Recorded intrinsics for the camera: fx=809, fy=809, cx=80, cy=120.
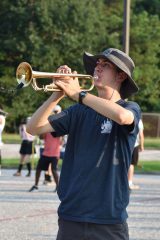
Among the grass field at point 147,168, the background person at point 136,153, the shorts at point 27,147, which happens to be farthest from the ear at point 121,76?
the grass field at point 147,168

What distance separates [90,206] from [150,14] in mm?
54773

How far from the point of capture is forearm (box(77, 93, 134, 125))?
466 centimetres

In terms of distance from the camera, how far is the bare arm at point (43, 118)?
4.94 meters

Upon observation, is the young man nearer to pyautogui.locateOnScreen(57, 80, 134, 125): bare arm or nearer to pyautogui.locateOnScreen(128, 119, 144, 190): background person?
pyautogui.locateOnScreen(57, 80, 134, 125): bare arm

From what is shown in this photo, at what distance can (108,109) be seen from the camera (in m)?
4.70

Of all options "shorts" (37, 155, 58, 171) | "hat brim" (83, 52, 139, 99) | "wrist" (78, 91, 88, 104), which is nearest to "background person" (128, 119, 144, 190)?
"shorts" (37, 155, 58, 171)

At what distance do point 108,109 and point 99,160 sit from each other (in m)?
0.36

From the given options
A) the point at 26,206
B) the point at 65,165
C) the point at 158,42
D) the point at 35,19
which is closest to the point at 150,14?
the point at 158,42

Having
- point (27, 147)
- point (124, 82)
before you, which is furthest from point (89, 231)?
point (27, 147)

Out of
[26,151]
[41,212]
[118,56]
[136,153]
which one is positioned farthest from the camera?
[26,151]

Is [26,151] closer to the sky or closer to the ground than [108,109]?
closer to the ground

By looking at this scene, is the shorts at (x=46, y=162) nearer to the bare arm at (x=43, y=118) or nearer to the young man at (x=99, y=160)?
the bare arm at (x=43, y=118)

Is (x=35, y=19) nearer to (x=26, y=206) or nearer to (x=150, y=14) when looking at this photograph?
(x=150, y=14)

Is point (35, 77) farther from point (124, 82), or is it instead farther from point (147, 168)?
point (147, 168)
